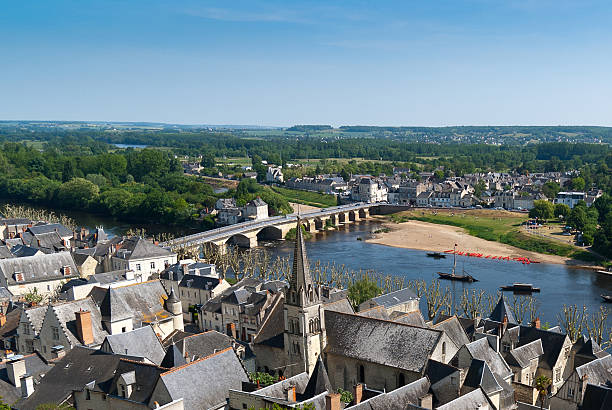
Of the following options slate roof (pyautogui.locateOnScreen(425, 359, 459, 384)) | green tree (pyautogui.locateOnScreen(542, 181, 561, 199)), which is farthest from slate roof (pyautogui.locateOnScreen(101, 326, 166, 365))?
green tree (pyautogui.locateOnScreen(542, 181, 561, 199))

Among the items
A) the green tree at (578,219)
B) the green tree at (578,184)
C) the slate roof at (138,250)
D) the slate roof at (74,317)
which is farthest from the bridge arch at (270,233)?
the green tree at (578,184)

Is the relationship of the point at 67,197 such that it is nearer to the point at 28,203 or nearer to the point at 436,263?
the point at 28,203

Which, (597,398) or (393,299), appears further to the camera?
(393,299)

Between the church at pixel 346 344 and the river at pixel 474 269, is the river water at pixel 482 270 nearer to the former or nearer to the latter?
→ the river at pixel 474 269

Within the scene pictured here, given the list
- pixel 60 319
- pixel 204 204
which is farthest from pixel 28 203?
pixel 60 319

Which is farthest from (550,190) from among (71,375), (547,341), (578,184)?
(71,375)

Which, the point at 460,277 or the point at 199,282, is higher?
the point at 199,282

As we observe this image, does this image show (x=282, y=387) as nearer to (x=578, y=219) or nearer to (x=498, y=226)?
(x=578, y=219)
